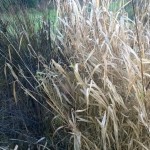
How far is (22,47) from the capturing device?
10.3 feet

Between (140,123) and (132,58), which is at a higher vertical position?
(132,58)

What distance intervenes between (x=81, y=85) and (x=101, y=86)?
15 centimetres

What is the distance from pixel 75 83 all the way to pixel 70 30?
0.44 metres

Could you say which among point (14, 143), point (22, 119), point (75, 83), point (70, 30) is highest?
point (70, 30)

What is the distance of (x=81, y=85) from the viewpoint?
262 centimetres

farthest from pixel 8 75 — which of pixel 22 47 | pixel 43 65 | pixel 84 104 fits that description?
pixel 84 104

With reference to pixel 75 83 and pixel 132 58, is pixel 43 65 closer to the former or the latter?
pixel 75 83

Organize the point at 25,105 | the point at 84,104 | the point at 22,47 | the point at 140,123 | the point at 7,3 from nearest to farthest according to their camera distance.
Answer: the point at 140,123 → the point at 84,104 → the point at 25,105 → the point at 22,47 → the point at 7,3

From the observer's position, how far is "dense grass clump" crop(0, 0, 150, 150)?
2.53 meters

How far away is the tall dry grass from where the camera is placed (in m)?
2.51

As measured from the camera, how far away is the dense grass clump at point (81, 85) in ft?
8.30

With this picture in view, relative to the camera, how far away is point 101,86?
271cm

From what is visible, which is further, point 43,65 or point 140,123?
point 43,65

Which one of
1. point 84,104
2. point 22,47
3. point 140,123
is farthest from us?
point 22,47
